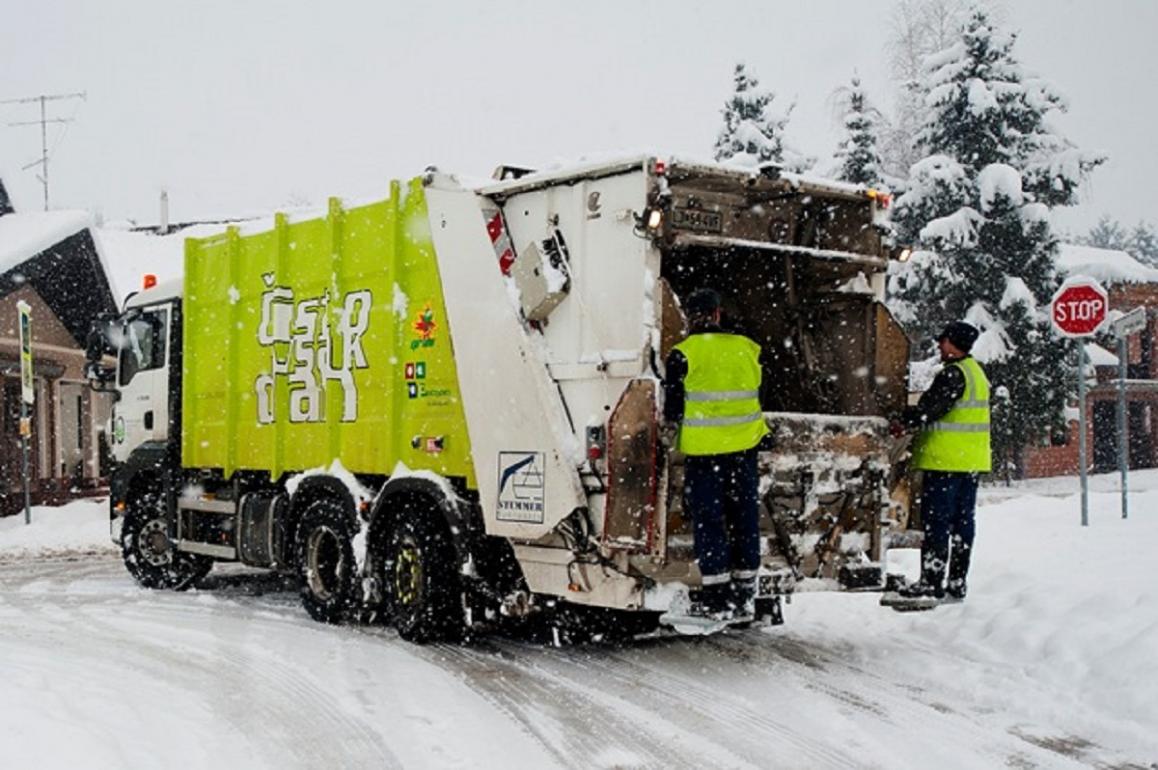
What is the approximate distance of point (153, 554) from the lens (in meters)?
11.4

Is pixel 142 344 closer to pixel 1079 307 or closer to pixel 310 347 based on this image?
pixel 310 347

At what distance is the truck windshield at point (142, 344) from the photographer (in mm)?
11250

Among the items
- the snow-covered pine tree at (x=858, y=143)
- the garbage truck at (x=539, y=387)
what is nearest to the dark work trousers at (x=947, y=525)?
the garbage truck at (x=539, y=387)

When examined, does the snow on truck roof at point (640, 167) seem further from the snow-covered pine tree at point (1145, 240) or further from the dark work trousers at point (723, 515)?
the snow-covered pine tree at point (1145, 240)

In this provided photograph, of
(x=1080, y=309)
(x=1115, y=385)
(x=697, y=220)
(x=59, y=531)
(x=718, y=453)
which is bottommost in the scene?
(x=59, y=531)

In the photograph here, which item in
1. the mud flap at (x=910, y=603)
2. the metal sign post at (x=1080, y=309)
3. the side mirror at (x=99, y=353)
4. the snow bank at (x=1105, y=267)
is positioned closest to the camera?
the mud flap at (x=910, y=603)

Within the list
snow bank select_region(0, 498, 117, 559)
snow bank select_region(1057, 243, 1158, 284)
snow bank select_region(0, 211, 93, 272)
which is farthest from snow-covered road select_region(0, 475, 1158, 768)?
snow bank select_region(1057, 243, 1158, 284)

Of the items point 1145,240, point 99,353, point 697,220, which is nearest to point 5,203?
point 99,353

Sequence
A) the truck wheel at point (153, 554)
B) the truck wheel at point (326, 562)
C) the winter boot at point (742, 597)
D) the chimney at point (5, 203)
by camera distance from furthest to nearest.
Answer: the chimney at point (5, 203), the truck wheel at point (153, 554), the truck wheel at point (326, 562), the winter boot at point (742, 597)

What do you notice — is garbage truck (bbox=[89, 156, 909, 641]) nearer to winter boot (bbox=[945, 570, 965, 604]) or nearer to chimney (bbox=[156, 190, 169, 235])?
winter boot (bbox=[945, 570, 965, 604])

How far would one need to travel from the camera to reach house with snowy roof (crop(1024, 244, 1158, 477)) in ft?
118

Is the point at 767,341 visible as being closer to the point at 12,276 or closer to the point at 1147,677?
the point at 1147,677

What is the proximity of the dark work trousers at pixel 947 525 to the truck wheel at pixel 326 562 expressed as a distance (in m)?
3.66

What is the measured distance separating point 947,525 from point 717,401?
6.38 ft
